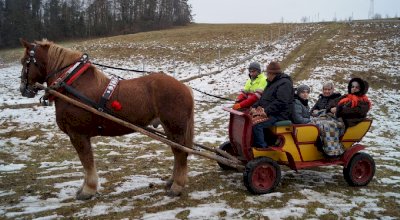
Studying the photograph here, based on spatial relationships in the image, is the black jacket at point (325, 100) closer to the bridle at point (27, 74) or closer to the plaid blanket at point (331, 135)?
the plaid blanket at point (331, 135)

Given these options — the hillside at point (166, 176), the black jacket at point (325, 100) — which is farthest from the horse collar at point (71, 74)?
the black jacket at point (325, 100)

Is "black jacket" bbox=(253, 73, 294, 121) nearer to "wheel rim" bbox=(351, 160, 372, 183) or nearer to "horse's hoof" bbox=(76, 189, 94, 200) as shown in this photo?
"wheel rim" bbox=(351, 160, 372, 183)

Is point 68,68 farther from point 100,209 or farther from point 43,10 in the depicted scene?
point 43,10

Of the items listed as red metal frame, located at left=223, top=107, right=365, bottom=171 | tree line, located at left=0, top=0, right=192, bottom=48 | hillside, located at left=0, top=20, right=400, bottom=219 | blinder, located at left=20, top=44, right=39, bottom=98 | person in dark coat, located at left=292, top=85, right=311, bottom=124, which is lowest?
hillside, located at left=0, top=20, right=400, bottom=219

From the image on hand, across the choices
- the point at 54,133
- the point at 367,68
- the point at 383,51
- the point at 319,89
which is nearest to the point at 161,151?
the point at 54,133

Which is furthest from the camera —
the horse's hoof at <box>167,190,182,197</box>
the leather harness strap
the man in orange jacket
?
the man in orange jacket

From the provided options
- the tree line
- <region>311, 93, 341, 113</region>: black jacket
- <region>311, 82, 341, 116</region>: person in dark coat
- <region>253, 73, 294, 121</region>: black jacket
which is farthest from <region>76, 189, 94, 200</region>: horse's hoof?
the tree line

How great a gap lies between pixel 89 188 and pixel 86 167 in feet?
0.97

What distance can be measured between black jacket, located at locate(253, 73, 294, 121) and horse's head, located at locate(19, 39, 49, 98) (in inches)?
129

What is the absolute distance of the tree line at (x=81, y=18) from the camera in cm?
4481

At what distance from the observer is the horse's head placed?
16.1ft

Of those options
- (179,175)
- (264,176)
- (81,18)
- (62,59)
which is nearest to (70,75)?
(62,59)

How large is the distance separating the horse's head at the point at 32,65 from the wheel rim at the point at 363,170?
496 cm

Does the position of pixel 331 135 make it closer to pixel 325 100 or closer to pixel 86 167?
pixel 325 100
